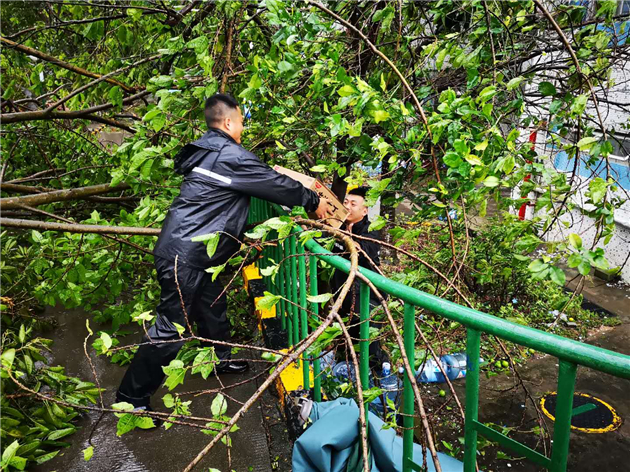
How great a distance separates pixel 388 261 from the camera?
316 inches

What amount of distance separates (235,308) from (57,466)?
2.49 meters

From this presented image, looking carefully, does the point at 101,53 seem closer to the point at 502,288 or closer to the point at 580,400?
the point at 502,288

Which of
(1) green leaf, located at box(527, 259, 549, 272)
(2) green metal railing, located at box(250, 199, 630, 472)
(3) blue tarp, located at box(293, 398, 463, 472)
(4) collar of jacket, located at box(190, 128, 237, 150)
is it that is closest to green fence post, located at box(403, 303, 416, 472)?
(2) green metal railing, located at box(250, 199, 630, 472)

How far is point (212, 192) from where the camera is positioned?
3.12 metres

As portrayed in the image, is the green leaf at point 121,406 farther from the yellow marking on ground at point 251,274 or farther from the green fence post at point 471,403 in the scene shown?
the yellow marking on ground at point 251,274

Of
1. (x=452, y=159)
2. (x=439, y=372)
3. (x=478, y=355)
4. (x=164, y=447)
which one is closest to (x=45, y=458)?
(x=164, y=447)

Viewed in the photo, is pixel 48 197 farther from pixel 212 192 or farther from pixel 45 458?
pixel 45 458

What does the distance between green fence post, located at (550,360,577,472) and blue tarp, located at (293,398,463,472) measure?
0.74m

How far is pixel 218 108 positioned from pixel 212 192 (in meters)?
0.63

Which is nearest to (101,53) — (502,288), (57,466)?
(57,466)

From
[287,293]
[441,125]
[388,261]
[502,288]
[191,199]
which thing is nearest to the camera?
[441,125]

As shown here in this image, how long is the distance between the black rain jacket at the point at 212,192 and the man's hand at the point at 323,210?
0.19m

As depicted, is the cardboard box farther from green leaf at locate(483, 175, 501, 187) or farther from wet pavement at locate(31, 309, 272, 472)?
green leaf at locate(483, 175, 501, 187)

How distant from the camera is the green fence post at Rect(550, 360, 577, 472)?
121 cm
